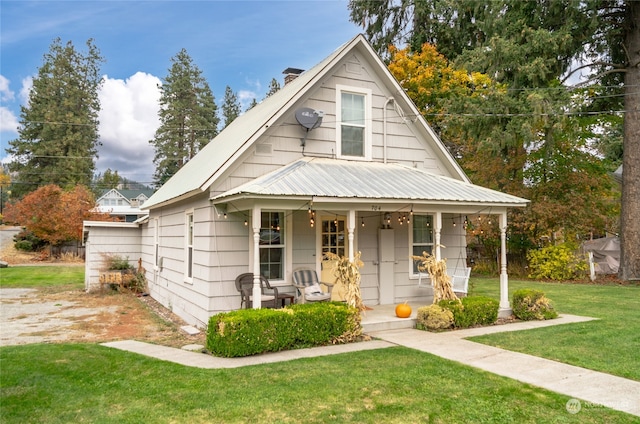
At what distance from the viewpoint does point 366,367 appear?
20.2 feet

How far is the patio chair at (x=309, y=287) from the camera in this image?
9.20 meters

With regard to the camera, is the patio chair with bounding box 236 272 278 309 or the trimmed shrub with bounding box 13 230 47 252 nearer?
the patio chair with bounding box 236 272 278 309

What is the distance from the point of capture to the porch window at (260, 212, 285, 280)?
951 centimetres

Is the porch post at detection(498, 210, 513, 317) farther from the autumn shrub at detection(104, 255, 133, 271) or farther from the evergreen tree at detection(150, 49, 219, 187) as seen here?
the evergreen tree at detection(150, 49, 219, 187)

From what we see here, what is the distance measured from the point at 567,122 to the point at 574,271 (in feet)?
19.8

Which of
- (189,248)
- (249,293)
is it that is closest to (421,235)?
(249,293)

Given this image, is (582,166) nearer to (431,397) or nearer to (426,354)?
(426,354)

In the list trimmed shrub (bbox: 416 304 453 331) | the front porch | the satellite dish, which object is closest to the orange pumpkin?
the front porch

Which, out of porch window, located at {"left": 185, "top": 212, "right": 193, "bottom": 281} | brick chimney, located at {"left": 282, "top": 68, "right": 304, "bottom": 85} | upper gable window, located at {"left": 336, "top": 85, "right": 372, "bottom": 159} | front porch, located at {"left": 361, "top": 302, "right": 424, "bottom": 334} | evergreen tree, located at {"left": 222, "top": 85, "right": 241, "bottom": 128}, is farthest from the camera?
evergreen tree, located at {"left": 222, "top": 85, "right": 241, "bottom": 128}

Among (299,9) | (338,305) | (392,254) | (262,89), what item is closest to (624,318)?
(392,254)

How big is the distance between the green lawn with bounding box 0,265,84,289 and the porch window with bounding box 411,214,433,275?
12.9 meters

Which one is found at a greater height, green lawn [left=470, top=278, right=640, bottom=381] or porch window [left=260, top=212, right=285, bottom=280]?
porch window [left=260, top=212, right=285, bottom=280]

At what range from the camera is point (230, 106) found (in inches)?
1981

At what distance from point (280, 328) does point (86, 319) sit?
19.7ft
